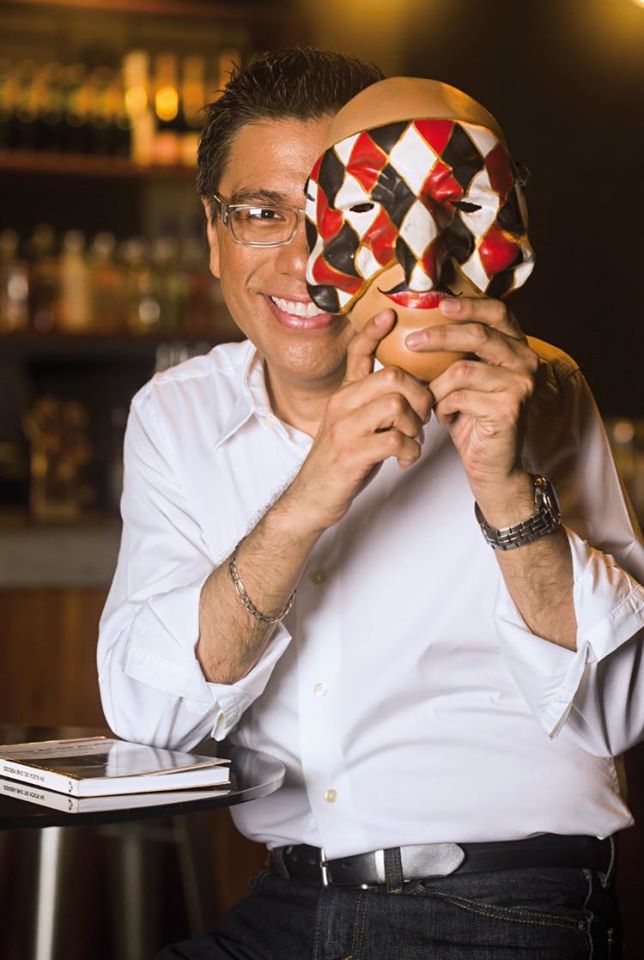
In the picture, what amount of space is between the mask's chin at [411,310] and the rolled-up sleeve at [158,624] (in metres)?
0.38

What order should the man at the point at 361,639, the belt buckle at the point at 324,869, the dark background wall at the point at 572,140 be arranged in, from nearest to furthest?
1. the man at the point at 361,639
2. the belt buckle at the point at 324,869
3. the dark background wall at the point at 572,140

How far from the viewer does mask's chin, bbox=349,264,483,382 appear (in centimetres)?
100

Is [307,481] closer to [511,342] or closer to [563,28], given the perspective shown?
[511,342]

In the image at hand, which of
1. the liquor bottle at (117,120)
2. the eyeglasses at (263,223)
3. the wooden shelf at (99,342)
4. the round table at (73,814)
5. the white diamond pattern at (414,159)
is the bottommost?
the round table at (73,814)

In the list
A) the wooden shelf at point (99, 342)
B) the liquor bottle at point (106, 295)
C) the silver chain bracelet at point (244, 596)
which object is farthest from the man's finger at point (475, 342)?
the liquor bottle at point (106, 295)

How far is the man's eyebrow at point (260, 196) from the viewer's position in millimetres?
1352

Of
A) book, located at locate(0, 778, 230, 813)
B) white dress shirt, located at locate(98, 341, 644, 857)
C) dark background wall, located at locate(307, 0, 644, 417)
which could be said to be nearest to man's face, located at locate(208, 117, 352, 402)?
white dress shirt, located at locate(98, 341, 644, 857)

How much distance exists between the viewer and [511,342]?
102 centimetres

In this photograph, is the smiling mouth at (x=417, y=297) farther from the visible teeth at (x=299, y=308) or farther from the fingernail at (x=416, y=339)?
the visible teeth at (x=299, y=308)

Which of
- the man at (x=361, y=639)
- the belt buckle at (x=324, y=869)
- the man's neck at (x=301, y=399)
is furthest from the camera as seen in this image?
the man's neck at (x=301, y=399)

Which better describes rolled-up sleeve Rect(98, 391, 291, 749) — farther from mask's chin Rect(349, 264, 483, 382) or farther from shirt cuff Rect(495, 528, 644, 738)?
mask's chin Rect(349, 264, 483, 382)

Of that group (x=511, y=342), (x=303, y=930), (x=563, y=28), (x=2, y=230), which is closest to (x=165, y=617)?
(x=303, y=930)

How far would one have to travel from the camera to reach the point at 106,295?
138 inches

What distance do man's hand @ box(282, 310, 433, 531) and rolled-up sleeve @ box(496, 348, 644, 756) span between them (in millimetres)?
190
